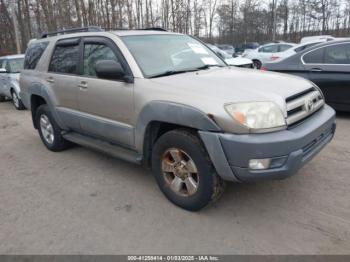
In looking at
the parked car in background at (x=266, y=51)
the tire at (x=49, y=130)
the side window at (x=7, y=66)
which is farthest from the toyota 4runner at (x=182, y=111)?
the parked car in background at (x=266, y=51)

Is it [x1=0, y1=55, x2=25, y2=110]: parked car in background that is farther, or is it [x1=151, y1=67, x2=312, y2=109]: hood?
[x1=0, y1=55, x2=25, y2=110]: parked car in background

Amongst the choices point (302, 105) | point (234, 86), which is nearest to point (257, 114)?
point (234, 86)

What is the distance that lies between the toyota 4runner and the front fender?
1cm

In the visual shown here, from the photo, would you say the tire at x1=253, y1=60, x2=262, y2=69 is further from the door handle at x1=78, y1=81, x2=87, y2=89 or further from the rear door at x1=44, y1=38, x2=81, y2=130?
the door handle at x1=78, y1=81, x2=87, y2=89

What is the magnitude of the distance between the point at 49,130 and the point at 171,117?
3.10 meters

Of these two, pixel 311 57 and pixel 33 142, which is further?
pixel 311 57

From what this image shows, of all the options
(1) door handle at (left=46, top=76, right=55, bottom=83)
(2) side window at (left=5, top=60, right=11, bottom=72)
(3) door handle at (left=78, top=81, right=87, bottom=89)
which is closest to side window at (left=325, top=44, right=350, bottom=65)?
(3) door handle at (left=78, top=81, right=87, bottom=89)

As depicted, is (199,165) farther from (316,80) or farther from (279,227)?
(316,80)

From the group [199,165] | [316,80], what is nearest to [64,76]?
[199,165]

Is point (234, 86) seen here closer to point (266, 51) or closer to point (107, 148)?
point (107, 148)

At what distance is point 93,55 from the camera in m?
4.18

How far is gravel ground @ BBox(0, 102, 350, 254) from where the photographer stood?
2797 mm

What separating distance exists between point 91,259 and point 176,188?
1109 millimetres

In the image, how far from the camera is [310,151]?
304 centimetres
